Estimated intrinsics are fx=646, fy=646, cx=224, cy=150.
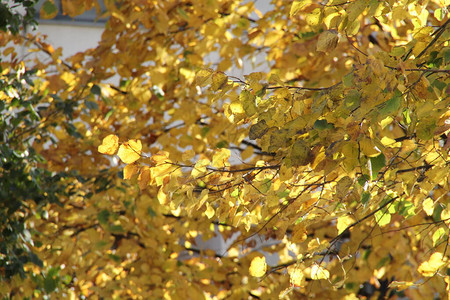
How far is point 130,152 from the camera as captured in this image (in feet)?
5.49

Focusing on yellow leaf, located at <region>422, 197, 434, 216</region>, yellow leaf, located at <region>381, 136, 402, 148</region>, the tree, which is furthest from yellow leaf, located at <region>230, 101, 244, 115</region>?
yellow leaf, located at <region>422, 197, 434, 216</region>

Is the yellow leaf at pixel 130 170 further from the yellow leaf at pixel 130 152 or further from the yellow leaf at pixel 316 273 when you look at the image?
the yellow leaf at pixel 316 273

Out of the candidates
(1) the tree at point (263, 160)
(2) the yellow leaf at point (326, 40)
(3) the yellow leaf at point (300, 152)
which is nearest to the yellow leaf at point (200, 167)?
(1) the tree at point (263, 160)

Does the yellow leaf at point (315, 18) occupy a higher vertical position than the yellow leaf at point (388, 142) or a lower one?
higher

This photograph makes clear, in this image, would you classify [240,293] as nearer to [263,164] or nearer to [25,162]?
[25,162]

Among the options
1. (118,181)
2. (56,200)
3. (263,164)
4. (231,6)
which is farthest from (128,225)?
(263,164)

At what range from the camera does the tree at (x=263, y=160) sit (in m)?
1.52

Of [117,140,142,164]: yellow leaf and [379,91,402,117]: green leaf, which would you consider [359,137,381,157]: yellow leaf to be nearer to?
[379,91,402,117]: green leaf

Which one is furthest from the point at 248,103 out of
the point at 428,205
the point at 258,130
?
the point at 428,205

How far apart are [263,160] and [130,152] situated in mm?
921

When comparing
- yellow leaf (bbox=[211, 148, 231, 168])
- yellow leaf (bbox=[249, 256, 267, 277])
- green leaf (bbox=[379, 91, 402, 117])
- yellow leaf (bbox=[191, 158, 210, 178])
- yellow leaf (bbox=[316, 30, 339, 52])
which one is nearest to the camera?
green leaf (bbox=[379, 91, 402, 117])

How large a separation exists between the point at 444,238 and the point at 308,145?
80cm

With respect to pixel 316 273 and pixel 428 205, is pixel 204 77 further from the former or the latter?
pixel 428 205

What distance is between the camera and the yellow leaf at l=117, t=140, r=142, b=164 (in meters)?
1.66
